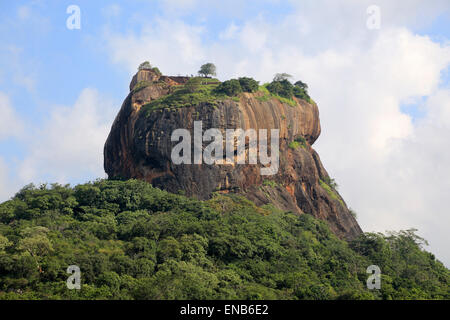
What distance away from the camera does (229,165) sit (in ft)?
165

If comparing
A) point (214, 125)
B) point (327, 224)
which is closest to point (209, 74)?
point (214, 125)

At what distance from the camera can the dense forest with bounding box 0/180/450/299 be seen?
35.2m

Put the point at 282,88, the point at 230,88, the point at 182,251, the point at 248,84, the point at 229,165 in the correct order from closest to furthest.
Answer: the point at 182,251
the point at 229,165
the point at 230,88
the point at 248,84
the point at 282,88

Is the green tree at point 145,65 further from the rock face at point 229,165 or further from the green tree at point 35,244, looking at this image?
the green tree at point 35,244

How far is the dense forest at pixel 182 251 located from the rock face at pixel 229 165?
1.85 meters

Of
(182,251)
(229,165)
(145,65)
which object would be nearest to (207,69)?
(145,65)

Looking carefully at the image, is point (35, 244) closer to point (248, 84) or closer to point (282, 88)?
point (248, 84)

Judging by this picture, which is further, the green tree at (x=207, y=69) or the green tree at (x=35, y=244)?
the green tree at (x=207, y=69)

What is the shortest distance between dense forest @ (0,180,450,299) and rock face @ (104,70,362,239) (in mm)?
1854

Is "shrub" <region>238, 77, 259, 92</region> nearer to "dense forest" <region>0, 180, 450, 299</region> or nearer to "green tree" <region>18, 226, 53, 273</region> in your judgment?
"dense forest" <region>0, 180, 450, 299</region>

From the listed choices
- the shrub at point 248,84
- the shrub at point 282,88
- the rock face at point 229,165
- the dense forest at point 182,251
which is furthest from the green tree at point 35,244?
the shrub at point 282,88

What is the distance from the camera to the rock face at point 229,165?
5028 cm

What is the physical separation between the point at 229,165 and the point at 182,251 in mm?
11992

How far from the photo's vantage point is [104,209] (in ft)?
156
